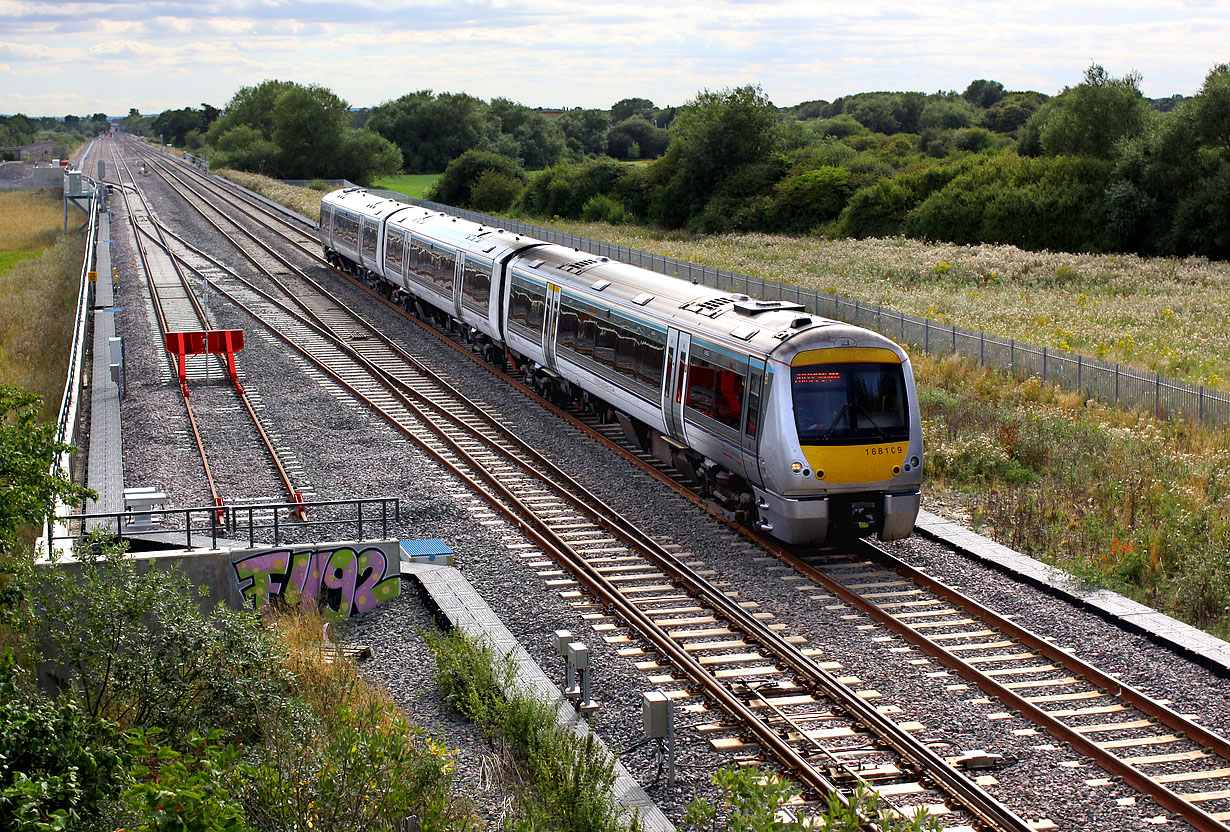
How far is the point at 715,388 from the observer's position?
15.7 m

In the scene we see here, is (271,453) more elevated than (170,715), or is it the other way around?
(271,453)

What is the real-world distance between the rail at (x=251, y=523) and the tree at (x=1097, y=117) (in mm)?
52084

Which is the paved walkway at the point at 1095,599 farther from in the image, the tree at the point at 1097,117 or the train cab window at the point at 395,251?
the tree at the point at 1097,117

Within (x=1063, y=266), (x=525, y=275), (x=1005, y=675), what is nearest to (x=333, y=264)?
(x=525, y=275)

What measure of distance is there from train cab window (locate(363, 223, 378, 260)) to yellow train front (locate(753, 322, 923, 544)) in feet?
77.8

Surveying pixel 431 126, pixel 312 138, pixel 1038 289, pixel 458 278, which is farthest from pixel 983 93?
pixel 458 278

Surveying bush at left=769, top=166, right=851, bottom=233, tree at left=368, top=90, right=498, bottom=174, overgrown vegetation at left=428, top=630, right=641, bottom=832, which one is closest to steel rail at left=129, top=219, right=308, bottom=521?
overgrown vegetation at left=428, top=630, right=641, bottom=832

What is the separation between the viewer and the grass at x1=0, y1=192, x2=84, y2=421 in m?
27.8

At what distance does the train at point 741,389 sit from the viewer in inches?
559

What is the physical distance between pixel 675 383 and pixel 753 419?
2.40 metres

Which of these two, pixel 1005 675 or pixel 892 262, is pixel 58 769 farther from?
pixel 892 262

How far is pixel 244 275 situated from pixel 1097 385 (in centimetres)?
2976

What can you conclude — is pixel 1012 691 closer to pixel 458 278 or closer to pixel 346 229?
pixel 458 278

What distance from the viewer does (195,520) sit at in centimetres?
1585
